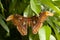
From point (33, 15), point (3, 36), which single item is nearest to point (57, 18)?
point (33, 15)

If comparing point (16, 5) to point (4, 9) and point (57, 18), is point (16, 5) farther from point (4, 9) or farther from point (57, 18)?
point (57, 18)

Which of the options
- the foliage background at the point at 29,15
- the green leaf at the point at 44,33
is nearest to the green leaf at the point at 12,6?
the foliage background at the point at 29,15

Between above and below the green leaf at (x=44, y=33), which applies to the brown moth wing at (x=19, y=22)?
above

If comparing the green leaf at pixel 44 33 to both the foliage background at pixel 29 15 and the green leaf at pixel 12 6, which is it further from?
the green leaf at pixel 12 6

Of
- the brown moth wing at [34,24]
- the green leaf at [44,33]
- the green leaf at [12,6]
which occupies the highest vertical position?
the green leaf at [12,6]
